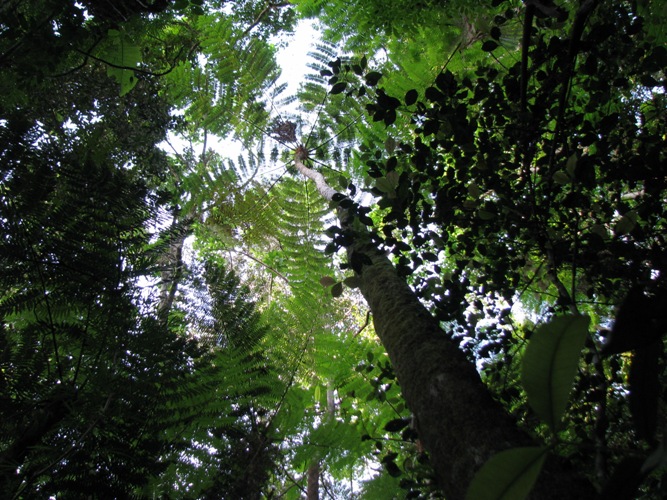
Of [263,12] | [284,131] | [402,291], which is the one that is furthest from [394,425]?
[263,12]

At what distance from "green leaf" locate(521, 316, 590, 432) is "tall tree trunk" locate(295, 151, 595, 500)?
39 centimetres

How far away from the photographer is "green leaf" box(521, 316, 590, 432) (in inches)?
18.3

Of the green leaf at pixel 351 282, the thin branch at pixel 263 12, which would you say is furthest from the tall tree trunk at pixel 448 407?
the thin branch at pixel 263 12

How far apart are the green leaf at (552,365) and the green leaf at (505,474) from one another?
0.05 m

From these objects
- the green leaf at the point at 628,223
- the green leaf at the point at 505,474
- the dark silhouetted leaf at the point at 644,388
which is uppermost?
the green leaf at the point at 628,223

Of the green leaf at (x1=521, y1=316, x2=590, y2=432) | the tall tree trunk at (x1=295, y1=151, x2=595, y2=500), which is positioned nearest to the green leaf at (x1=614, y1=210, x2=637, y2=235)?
the tall tree trunk at (x1=295, y1=151, x2=595, y2=500)

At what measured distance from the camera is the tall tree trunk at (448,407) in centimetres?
85

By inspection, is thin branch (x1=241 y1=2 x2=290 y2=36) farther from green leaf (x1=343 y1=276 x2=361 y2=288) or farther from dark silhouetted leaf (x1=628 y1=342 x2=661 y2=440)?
dark silhouetted leaf (x1=628 y1=342 x2=661 y2=440)

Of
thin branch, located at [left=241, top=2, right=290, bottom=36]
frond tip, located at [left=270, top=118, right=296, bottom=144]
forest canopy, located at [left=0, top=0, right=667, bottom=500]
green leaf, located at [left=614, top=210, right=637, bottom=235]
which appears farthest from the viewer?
thin branch, located at [left=241, top=2, right=290, bottom=36]

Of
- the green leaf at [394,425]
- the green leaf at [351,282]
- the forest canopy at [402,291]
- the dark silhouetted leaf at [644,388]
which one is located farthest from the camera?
the green leaf at [351,282]

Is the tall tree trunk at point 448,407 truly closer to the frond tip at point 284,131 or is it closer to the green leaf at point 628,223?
the green leaf at point 628,223

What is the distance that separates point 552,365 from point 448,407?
24.3 inches

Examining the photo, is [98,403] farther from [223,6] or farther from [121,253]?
[223,6]

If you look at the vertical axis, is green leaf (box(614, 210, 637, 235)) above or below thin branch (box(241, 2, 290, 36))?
below
